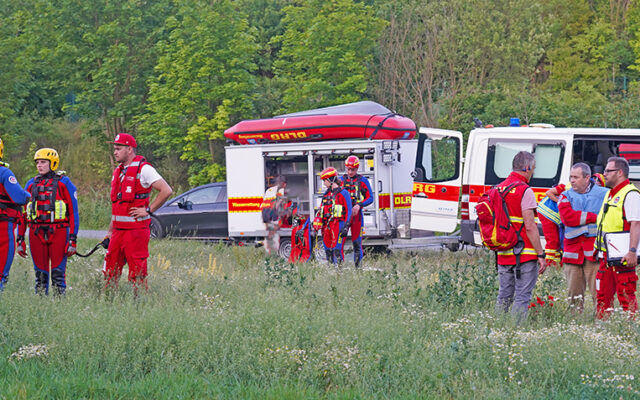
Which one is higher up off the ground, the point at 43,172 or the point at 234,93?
the point at 234,93

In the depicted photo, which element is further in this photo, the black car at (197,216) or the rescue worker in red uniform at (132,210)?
the black car at (197,216)

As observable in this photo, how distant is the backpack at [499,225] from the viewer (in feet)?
25.3

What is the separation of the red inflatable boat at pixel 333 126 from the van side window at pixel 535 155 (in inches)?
84.2

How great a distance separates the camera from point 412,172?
15406 mm

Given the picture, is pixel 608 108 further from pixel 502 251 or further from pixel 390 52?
pixel 502 251

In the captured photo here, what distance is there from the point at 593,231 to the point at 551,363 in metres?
2.81

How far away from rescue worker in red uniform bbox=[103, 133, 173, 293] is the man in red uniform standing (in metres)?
3.57

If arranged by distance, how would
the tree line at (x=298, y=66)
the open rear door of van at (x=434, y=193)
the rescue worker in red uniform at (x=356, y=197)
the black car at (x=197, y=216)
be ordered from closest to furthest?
the rescue worker in red uniform at (x=356, y=197) < the open rear door of van at (x=434, y=193) < the black car at (x=197, y=216) < the tree line at (x=298, y=66)

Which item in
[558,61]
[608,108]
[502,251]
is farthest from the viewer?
[558,61]

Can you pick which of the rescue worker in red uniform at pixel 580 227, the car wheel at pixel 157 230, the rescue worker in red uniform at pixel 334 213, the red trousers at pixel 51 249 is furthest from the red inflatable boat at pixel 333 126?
the red trousers at pixel 51 249

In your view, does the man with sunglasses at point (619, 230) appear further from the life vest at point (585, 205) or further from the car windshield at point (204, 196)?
the car windshield at point (204, 196)

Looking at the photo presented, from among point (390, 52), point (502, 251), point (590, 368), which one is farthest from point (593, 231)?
point (390, 52)

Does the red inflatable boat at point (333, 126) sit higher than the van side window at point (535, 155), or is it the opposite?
the red inflatable boat at point (333, 126)

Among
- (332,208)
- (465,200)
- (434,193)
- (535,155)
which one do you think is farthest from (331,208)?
(535,155)
